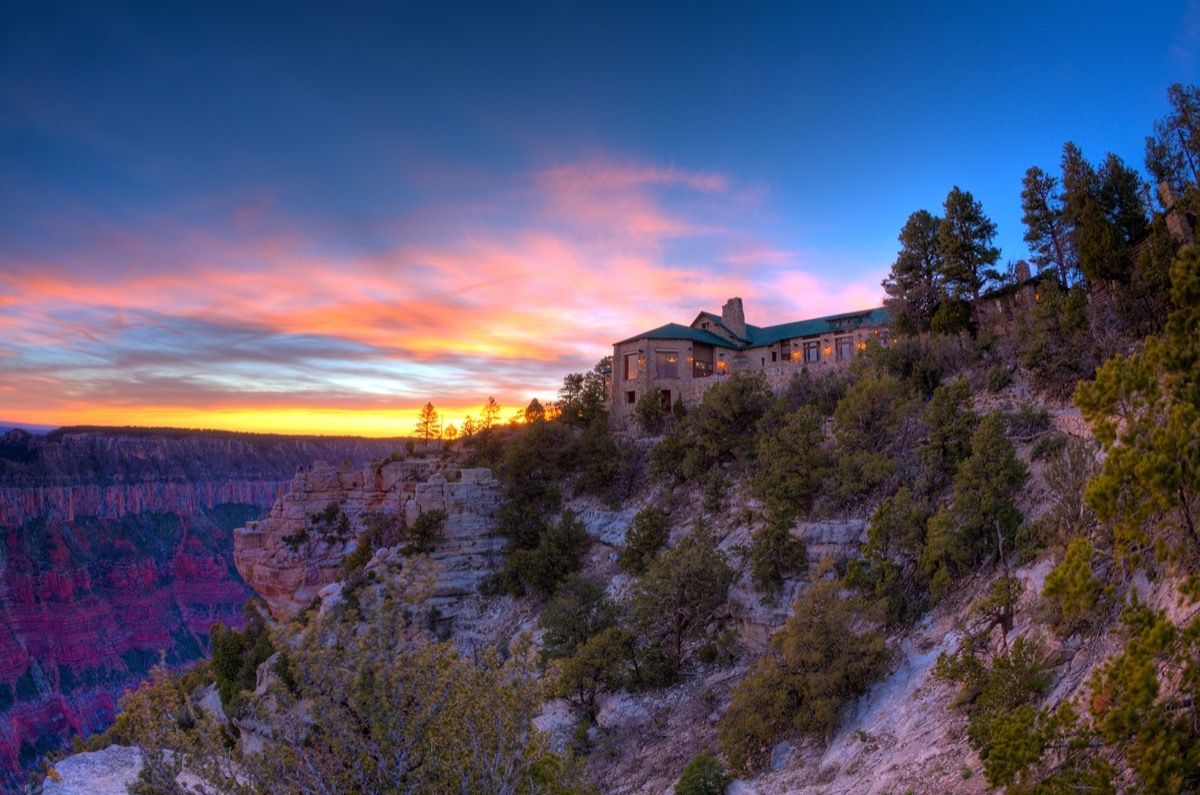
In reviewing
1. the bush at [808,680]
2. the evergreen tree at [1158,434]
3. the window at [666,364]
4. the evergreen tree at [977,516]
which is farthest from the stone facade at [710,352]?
the evergreen tree at [1158,434]

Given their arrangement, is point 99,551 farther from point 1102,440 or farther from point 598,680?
point 1102,440

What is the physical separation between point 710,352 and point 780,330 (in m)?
7.12

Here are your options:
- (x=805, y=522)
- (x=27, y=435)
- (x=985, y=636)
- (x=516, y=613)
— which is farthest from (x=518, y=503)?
(x=27, y=435)

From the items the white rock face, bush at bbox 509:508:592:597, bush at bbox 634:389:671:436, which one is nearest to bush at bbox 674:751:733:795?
bush at bbox 509:508:592:597

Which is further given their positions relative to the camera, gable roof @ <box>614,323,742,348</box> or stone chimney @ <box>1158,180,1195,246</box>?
gable roof @ <box>614,323,742,348</box>

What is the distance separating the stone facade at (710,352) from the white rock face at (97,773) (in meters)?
34.3

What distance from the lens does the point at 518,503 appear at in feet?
133

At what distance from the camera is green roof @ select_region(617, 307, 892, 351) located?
4881 cm

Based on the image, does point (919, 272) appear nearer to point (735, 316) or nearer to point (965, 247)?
point (965, 247)

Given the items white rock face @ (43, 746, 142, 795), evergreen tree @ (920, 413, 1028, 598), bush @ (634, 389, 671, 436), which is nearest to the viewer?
evergreen tree @ (920, 413, 1028, 598)

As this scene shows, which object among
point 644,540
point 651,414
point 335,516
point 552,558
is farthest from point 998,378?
point 335,516

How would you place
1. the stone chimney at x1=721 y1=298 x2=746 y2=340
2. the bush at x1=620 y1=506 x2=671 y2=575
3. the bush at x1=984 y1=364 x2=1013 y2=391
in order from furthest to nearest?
the stone chimney at x1=721 y1=298 x2=746 y2=340 → the bush at x1=620 y1=506 x2=671 y2=575 → the bush at x1=984 y1=364 x2=1013 y2=391

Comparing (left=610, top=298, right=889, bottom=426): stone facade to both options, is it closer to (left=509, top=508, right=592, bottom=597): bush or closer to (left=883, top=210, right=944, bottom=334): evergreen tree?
(left=883, top=210, right=944, bottom=334): evergreen tree

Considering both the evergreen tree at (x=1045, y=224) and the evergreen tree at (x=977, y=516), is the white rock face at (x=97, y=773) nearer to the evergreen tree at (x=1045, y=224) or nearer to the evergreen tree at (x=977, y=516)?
the evergreen tree at (x=977, y=516)
